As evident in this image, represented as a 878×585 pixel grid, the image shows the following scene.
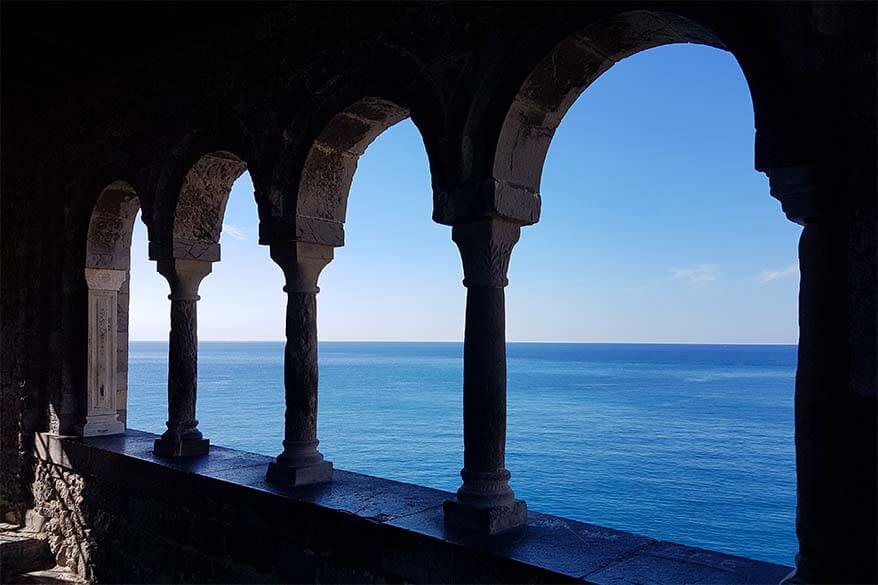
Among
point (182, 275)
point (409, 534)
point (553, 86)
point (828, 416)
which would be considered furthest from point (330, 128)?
point (828, 416)

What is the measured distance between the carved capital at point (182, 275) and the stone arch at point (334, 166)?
1325 mm

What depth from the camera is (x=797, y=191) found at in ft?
7.62

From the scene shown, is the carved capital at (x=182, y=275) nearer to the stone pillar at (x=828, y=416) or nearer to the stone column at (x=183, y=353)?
the stone column at (x=183, y=353)

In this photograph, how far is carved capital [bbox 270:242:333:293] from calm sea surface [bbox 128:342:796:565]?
19530mm

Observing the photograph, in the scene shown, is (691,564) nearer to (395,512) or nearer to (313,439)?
(395,512)

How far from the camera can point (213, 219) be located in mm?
5309

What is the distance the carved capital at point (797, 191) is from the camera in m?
2.29

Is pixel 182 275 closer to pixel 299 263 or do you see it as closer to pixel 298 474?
pixel 299 263

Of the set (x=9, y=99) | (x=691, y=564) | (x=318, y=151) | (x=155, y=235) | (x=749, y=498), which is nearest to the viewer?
(x=691, y=564)

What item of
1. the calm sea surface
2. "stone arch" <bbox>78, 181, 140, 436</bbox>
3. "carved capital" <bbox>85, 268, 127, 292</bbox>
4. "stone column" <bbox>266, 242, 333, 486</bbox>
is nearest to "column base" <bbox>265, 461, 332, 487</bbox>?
"stone column" <bbox>266, 242, 333, 486</bbox>

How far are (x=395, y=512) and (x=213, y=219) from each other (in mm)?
2946

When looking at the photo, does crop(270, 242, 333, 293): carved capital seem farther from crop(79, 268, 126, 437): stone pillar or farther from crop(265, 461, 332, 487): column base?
crop(79, 268, 126, 437): stone pillar

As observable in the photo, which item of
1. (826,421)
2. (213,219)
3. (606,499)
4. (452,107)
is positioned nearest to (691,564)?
(826,421)

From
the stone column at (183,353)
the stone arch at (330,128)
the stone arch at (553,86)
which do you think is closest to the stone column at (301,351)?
the stone arch at (330,128)
